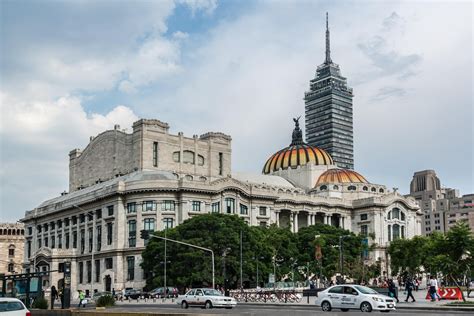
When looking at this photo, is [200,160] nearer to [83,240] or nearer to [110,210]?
[110,210]

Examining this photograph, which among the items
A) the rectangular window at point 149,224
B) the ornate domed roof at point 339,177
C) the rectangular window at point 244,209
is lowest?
the rectangular window at point 149,224

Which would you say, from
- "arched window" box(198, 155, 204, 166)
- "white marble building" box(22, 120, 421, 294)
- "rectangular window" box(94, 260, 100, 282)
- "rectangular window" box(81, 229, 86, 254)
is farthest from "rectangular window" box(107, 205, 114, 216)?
"arched window" box(198, 155, 204, 166)

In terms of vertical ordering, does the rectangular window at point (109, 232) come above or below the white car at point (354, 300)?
above

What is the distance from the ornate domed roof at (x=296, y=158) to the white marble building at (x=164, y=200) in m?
0.26

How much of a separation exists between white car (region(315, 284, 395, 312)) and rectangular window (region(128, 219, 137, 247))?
71.7m

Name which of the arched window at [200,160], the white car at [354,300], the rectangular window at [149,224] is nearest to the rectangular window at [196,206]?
the rectangular window at [149,224]

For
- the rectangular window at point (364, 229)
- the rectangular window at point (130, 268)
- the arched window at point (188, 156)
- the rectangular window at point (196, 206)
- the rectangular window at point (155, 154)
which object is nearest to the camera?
the rectangular window at point (130, 268)

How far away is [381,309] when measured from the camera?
4103 centimetres

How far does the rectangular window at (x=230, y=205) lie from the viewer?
4700 inches

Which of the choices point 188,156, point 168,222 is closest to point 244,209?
point 168,222

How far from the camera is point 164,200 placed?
370ft

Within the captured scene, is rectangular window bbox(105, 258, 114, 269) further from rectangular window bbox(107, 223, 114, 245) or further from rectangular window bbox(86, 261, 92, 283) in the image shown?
rectangular window bbox(86, 261, 92, 283)

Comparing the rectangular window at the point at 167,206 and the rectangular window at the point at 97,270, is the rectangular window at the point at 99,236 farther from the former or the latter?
the rectangular window at the point at 167,206

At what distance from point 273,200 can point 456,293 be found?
73.4m
